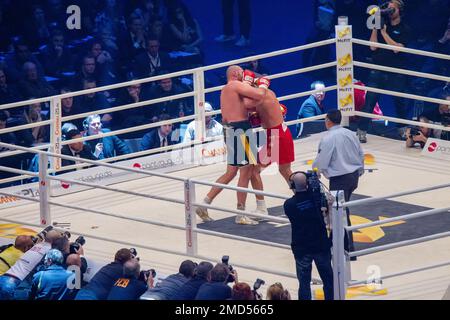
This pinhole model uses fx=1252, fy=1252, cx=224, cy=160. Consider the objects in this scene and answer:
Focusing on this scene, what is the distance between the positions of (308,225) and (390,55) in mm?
5890

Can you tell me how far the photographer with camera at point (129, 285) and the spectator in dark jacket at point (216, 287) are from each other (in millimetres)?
620

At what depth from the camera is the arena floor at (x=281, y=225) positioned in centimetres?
1152

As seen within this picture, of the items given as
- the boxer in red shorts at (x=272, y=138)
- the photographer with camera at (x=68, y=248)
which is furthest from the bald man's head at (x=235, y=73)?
the photographer with camera at (x=68, y=248)

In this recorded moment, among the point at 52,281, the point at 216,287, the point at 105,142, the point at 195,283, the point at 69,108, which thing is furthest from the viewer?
the point at 69,108

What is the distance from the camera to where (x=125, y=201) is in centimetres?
1382

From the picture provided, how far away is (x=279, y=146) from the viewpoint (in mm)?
13102

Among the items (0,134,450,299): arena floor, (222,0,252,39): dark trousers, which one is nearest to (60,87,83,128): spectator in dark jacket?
(0,134,450,299): arena floor

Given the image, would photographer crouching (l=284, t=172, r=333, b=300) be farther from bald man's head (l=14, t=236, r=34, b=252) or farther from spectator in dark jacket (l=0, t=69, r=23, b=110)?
spectator in dark jacket (l=0, t=69, r=23, b=110)

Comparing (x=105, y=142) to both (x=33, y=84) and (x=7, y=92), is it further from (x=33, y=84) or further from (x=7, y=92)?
(x=7, y=92)

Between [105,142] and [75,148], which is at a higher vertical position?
[105,142]

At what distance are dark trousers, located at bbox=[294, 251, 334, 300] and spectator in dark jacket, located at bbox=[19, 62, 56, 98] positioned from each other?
632cm

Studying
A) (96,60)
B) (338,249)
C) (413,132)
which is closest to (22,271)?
(338,249)

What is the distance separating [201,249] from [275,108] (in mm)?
1858

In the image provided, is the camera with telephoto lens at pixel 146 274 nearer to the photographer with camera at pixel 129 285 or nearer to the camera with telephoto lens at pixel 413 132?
the photographer with camera at pixel 129 285
